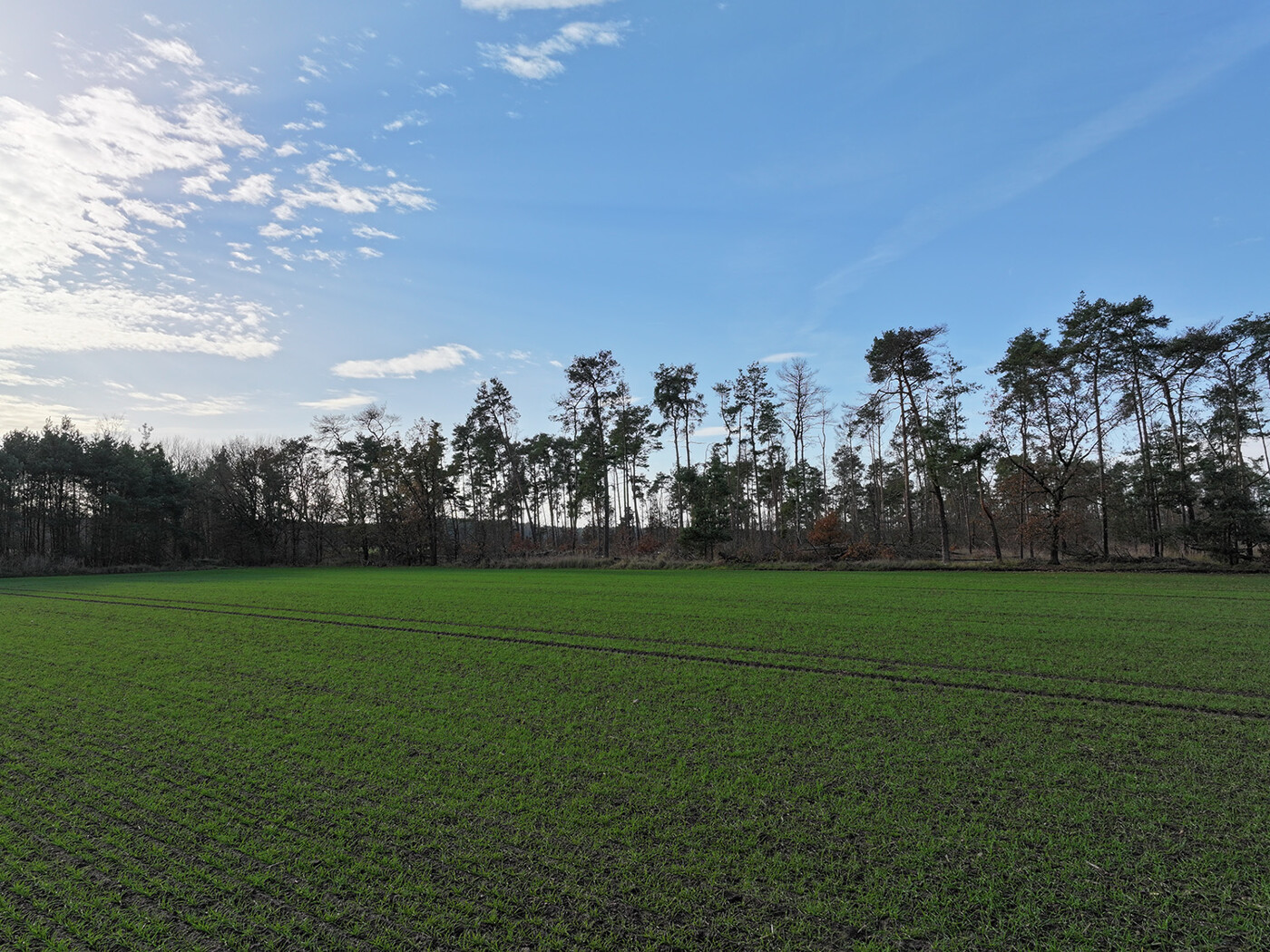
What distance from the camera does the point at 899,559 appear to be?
25.5m

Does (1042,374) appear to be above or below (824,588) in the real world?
above

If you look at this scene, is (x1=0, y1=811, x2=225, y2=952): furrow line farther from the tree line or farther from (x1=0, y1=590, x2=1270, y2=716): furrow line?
the tree line

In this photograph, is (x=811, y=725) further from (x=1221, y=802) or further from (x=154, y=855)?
(x=154, y=855)

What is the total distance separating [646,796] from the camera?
3686 mm

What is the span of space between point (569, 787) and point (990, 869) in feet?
7.80

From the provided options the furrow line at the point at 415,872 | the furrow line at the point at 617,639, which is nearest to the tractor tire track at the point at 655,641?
the furrow line at the point at 617,639

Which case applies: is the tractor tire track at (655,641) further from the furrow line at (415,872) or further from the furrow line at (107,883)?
the furrow line at (107,883)

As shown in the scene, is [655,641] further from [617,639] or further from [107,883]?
[107,883]

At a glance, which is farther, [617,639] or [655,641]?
[617,639]

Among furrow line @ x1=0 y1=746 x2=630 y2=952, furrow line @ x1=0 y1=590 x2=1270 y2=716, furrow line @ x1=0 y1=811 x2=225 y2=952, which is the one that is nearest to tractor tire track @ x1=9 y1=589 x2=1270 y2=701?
furrow line @ x1=0 y1=590 x2=1270 y2=716

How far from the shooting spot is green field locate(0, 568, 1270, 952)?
2561mm

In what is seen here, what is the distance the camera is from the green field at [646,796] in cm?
256

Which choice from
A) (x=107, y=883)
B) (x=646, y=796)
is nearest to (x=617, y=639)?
(x=646, y=796)

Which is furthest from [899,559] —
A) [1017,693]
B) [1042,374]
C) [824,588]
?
[1017,693]
